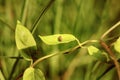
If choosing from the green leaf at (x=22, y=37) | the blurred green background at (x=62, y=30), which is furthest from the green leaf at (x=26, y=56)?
the blurred green background at (x=62, y=30)

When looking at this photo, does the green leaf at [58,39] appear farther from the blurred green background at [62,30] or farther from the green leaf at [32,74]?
the blurred green background at [62,30]

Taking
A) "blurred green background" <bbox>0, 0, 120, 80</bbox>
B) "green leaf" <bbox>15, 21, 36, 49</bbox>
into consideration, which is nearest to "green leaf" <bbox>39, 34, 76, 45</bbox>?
"green leaf" <bbox>15, 21, 36, 49</bbox>

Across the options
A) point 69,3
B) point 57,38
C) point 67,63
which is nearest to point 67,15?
point 69,3

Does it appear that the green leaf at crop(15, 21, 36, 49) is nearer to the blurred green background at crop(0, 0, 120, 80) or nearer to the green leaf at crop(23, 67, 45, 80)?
the green leaf at crop(23, 67, 45, 80)

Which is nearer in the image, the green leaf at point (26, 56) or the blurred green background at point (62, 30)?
the green leaf at point (26, 56)

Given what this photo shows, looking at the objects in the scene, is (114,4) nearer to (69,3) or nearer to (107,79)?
(69,3)

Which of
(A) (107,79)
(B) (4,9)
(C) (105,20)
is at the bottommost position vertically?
(A) (107,79)

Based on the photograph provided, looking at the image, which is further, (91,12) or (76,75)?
(91,12)
